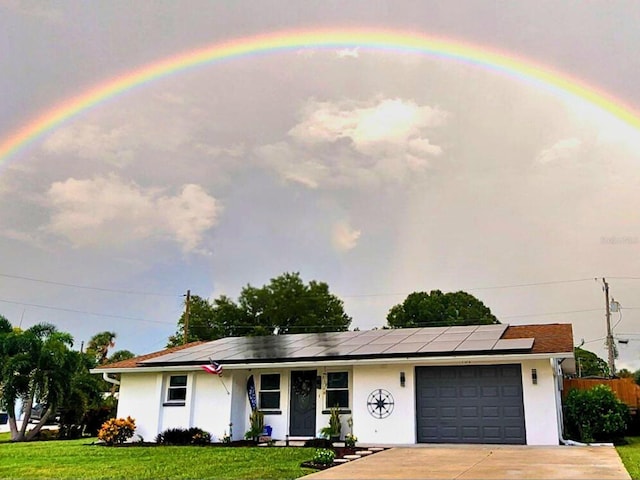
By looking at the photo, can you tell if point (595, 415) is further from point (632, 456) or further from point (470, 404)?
point (632, 456)

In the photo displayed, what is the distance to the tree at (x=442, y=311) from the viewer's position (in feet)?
135

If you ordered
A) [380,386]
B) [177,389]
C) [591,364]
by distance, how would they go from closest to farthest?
[380,386]
[177,389]
[591,364]

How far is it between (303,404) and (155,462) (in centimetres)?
581

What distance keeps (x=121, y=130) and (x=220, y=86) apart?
5960mm

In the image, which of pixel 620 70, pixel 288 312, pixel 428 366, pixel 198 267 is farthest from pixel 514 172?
pixel 288 312

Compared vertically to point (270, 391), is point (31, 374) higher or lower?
higher

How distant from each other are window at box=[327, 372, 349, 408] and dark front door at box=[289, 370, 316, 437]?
18.8 inches

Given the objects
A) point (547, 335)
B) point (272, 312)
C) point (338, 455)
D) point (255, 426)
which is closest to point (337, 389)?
point (255, 426)

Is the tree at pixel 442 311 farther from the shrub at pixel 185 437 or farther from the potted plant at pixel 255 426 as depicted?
the shrub at pixel 185 437

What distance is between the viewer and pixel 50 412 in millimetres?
21094

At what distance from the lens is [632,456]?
10.7m

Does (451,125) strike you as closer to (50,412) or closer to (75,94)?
(75,94)

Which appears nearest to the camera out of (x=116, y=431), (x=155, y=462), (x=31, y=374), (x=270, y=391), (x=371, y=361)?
(x=155, y=462)

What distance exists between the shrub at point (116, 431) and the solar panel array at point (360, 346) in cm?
179
